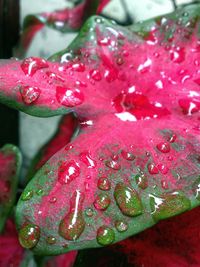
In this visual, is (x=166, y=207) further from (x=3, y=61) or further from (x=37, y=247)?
(x=3, y=61)

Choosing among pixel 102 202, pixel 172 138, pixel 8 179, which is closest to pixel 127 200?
pixel 102 202

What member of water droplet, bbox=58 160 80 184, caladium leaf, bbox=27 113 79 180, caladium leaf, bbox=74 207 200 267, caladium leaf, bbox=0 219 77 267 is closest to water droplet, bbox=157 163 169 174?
water droplet, bbox=58 160 80 184

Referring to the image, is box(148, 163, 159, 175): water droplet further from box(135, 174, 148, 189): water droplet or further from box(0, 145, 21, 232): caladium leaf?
box(0, 145, 21, 232): caladium leaf

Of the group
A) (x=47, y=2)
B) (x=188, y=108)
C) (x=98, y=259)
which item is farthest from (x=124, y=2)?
(x=98, y=259)

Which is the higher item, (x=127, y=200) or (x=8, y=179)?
(x=127, y=200)

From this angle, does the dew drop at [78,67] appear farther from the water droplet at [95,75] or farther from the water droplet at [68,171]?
the water droplet at [68,171]

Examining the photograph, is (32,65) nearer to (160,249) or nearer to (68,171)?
Answer: (68,171)

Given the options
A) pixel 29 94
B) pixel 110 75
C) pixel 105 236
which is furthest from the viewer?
pixel 110 75

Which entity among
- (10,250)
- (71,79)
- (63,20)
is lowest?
(10,250)
